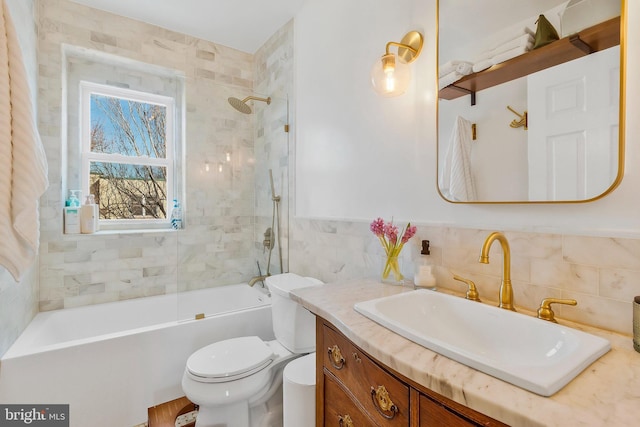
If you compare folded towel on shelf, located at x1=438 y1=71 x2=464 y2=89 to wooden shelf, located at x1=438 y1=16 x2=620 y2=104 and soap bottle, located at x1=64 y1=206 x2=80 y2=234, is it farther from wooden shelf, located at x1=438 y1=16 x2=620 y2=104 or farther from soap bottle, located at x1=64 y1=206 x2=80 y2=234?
soap bottle, located at x1=64 y1=206 x2=80 y2=234

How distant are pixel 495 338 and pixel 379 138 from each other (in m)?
1.03

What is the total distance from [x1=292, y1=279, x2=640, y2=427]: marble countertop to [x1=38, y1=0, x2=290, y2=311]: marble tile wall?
2047 mm

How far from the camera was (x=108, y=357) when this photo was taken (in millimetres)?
1669

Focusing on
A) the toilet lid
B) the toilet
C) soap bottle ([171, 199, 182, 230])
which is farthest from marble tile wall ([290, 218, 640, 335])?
soap bottle ([171, 199, 182, 230])

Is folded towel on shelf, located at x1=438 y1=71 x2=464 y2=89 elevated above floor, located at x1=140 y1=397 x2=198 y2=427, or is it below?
above

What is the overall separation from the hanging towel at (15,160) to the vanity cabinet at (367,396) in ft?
3.76

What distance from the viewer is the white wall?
836 mm

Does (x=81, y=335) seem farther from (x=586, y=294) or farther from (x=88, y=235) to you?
(x=586, y=294)

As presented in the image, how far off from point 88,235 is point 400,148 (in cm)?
235

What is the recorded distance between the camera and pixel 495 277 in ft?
3.49

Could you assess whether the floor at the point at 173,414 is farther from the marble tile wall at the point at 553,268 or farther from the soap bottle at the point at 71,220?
the marble tile wall at the point at 553,268

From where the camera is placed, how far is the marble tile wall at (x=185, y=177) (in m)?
2.19

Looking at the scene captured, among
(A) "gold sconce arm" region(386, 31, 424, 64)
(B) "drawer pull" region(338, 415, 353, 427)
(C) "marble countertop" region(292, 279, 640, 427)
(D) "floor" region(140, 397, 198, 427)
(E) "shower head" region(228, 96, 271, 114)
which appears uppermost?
(E) "shower head" region(228, 96, 271, 114)

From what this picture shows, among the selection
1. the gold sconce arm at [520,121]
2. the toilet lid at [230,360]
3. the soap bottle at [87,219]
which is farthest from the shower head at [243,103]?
the gold sconce arm at [520,121]
